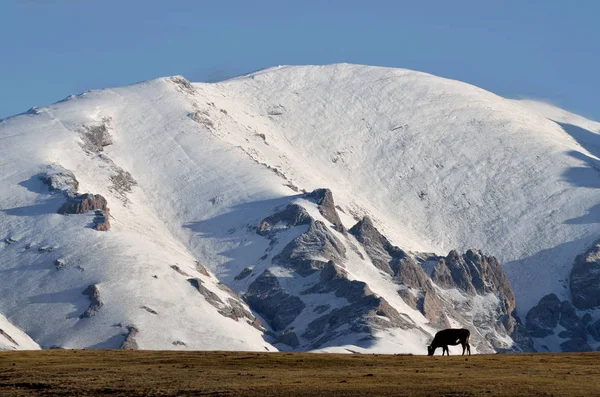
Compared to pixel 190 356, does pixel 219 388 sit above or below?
below

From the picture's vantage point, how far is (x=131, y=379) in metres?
83.1

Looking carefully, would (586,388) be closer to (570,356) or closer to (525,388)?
(525,388)

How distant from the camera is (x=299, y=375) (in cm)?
8475

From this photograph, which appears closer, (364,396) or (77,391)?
(364,396)

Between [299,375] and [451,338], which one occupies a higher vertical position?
[451,338]

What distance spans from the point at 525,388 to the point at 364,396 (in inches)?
362

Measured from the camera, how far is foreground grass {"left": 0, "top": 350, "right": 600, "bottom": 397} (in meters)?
75.9

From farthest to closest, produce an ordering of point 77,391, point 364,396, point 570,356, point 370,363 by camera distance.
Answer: point 570,356, point 370,363, point 77,391, point 364,396

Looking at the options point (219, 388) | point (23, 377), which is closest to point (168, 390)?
point (219, 388)

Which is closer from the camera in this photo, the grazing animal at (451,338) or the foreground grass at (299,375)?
the foreground grass at (299,375)

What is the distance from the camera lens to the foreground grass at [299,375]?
75.9 meters

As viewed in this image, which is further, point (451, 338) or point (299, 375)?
point (451, 338)

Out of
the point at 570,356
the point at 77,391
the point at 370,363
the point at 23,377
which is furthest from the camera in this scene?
the point at 570,356

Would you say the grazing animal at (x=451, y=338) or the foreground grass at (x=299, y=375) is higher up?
the grazing animal at (x=451, y=338)
